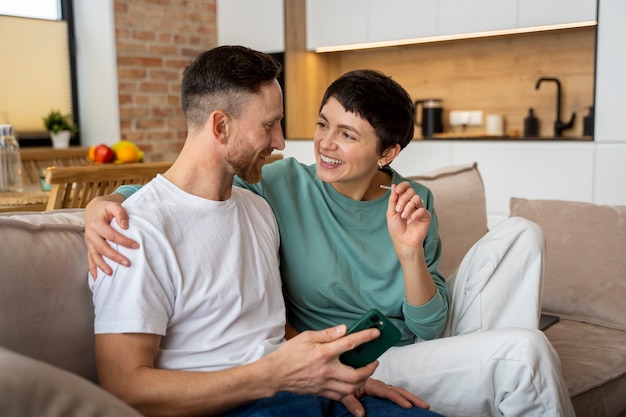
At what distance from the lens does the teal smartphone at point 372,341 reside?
4.34 feet

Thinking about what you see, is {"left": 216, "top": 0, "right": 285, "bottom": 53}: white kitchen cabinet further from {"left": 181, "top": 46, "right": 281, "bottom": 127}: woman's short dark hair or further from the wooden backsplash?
{"left": 181, "top": 46, "right": 281, "bottom": 127}: woman's short dark hair

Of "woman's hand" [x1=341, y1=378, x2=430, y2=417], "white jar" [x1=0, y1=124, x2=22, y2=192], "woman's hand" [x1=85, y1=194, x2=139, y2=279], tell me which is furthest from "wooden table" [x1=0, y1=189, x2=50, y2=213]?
"woman's hand" [x1=341, y1=378, x2=430, y2=417]

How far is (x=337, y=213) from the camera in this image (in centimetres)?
184

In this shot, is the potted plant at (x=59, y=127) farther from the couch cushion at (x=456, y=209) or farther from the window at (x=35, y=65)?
the couch cushion at (x=456, y=209)

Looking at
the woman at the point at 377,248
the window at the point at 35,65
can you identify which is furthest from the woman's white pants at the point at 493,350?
the window at the point at 35,65

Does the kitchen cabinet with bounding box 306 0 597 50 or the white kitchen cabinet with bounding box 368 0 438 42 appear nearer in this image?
the kitchen cabinet with bounding box 306 0 597 50

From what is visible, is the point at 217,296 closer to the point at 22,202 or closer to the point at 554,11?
the point at 22,202

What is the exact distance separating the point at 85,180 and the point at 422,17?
2825mm

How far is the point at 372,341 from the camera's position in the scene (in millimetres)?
1338

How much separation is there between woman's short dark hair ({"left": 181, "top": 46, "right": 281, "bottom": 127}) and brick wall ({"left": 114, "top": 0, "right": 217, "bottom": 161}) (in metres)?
3.92

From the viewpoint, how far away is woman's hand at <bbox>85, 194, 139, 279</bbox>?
1.30 metres

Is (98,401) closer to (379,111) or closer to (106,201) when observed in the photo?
(106,201)

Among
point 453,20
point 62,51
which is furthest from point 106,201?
point 62,51

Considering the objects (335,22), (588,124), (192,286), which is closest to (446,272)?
(192,286)
